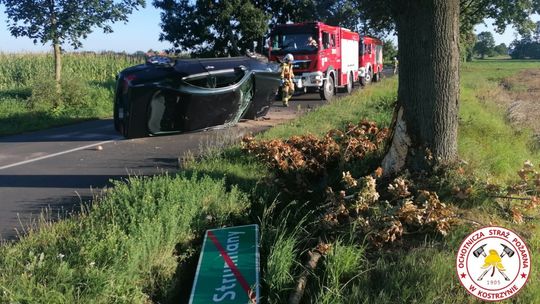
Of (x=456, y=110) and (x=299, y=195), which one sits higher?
(x=456, y=110)

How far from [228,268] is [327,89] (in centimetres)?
1527

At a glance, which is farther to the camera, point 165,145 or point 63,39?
point 63,39

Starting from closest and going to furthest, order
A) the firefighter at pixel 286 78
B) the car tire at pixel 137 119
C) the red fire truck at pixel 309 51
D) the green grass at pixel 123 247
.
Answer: the green grass at pixel 123 247, the car tire at pixel 137 119, the firefighter at pixel 286 78, the red fire truck at pixel 309 51

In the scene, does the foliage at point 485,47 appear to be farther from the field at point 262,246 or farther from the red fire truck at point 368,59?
the field at point 262,246

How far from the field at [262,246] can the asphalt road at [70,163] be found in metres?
0.84

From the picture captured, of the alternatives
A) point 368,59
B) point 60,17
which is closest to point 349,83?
point 368,59

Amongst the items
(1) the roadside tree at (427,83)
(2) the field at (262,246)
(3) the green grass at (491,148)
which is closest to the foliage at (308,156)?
(2) the field at (262,246)

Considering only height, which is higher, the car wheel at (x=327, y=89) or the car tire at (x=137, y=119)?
the car wheel at (x=327, y=89)

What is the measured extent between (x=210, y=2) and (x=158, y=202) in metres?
26.8

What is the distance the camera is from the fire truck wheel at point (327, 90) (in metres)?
18.2

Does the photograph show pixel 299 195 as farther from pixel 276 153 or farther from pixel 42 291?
pixel 42 291

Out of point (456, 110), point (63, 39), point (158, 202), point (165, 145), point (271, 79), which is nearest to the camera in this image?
point (158, 202)

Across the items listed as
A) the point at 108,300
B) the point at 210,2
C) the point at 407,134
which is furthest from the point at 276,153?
the point at 210,2

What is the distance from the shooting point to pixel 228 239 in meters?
4.30
